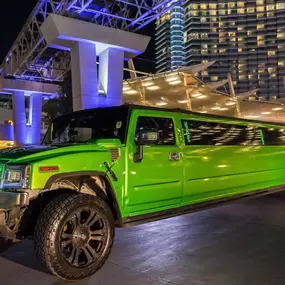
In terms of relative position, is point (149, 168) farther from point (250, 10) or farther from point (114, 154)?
point (250, 10)

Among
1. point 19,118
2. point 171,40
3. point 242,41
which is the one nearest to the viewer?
point 19,118

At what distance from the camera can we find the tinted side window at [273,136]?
8.48 meters

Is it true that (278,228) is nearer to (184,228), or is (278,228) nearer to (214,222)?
(214,222)

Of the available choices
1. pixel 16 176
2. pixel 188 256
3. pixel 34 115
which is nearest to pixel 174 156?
pixel 188 256

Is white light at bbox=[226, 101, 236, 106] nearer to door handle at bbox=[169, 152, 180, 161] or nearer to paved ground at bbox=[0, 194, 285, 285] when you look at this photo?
paved ground at bbox=[0, 194, 285, 285]

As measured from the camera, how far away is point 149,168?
4910mm

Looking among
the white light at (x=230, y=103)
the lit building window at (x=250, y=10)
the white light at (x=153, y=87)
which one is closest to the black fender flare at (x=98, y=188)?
the white light at (x=153, y=87)

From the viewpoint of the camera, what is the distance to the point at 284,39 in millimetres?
139500

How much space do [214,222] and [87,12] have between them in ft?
47.7

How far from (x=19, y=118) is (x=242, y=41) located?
425 feet

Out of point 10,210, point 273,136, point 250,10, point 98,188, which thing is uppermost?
point 250,10

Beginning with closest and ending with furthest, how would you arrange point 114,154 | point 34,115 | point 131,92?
point 114,154 → point 34,115 → point 131,92

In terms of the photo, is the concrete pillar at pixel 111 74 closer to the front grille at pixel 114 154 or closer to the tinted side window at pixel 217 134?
the tinted side window at pixel 217 134

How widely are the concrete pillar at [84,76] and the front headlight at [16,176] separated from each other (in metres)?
13.4
